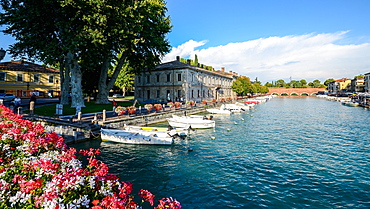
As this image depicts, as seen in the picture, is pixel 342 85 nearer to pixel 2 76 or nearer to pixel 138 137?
pixel 138 137

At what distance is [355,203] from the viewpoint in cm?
897

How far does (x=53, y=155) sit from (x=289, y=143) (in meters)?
19.1

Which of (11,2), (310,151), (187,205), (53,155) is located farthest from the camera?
(11,2)

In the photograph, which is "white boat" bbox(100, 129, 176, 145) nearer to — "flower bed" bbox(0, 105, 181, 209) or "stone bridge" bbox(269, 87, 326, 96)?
"flower bed" bbox(0, 105, 181, 209)

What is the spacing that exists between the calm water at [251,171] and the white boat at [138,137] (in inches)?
22.0

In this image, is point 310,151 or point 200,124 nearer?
point 310,151

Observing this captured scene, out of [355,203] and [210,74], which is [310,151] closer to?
[355,203]

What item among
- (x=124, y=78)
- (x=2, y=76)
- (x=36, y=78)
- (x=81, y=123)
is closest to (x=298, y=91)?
(x=124, y=78)

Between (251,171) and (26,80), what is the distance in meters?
53.4

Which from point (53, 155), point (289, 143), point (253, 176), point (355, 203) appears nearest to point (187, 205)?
point (253, 176)

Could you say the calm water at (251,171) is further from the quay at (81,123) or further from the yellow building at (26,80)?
the yellow building at (26,80)

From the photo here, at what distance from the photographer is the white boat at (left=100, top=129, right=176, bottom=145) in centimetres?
1761

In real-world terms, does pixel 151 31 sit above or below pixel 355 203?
above

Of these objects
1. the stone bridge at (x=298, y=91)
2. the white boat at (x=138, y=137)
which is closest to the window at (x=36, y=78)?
the white boat at (x=138, y=137)
